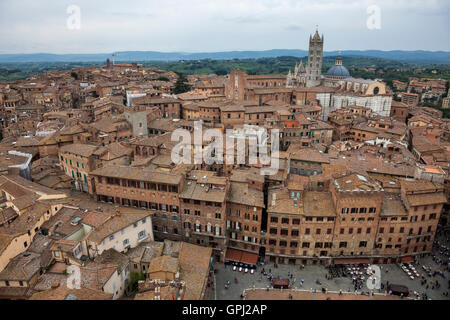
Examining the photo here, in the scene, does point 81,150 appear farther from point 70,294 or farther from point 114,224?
point 70,294

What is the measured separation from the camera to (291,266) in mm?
45125

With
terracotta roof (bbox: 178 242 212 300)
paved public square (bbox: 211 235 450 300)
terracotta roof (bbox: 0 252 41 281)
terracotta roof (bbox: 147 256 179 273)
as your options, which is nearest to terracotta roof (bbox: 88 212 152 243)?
terracotta roof (bbox: 0 252 41 281)

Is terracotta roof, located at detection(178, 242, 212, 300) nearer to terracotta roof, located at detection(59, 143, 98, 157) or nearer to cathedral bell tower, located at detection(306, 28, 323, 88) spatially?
terracotta roof, located at detection(59, 143, 98, 157)

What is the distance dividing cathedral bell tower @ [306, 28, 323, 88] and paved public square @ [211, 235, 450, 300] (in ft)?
291

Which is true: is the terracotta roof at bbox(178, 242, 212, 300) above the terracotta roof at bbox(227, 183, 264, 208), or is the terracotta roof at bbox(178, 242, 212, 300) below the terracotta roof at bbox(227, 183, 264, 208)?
below

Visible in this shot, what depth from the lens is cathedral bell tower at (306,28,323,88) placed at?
120m

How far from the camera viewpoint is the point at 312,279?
4253 centimetres

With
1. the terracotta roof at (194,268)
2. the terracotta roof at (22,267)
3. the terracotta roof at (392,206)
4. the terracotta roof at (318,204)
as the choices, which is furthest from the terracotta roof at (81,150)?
the terracotta roof at (392,206)

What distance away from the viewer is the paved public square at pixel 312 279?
4016 centimetres

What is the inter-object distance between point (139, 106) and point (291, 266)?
52185 mm

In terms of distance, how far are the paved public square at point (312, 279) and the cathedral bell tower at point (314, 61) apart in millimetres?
88575

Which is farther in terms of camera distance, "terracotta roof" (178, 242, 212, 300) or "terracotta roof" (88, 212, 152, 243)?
"terracotta roof" (88, 212, 152, 243)
